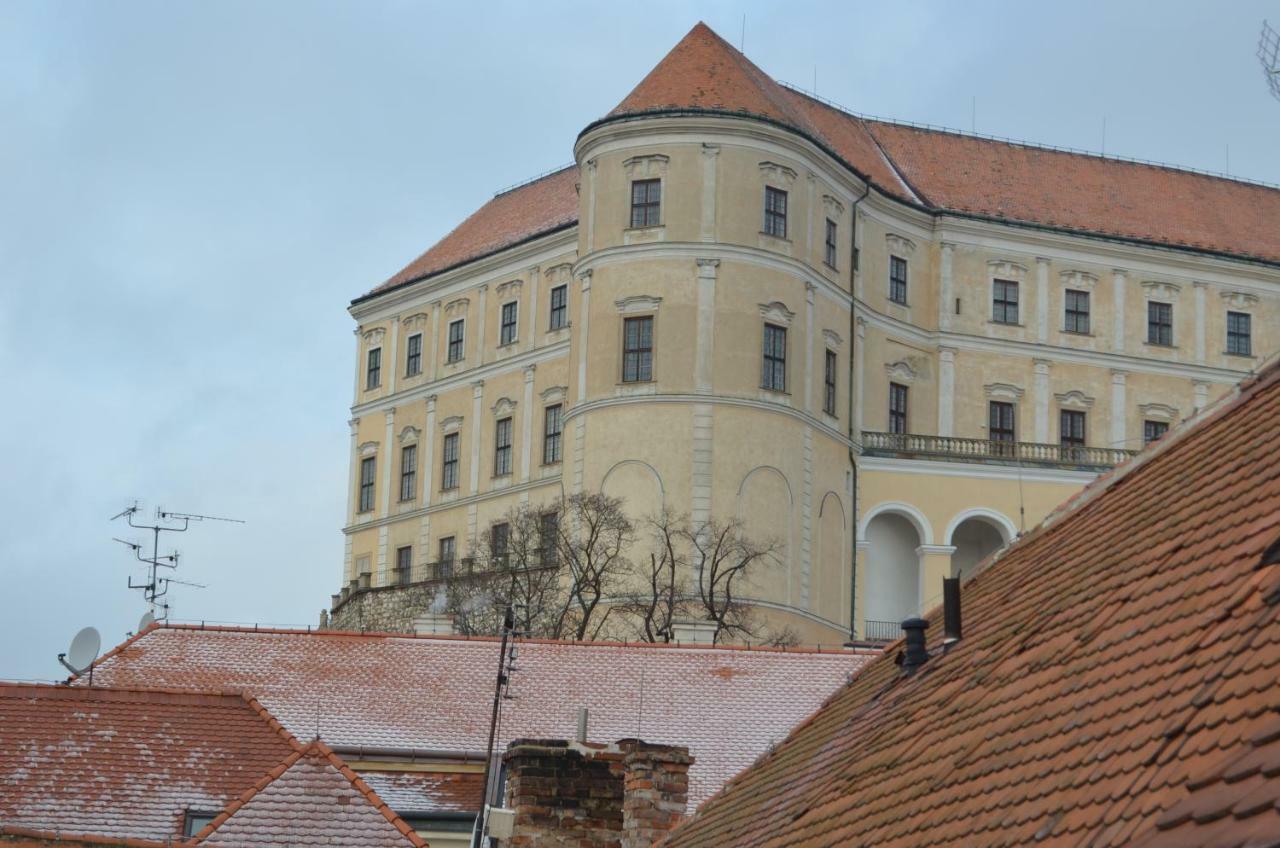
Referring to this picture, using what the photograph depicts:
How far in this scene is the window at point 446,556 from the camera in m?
69.9

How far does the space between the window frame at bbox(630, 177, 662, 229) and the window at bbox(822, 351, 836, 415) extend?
665 centimetres

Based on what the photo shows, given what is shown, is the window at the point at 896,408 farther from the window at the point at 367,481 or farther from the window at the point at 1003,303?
the window at the point at 367,481

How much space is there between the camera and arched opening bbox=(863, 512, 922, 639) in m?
64.4

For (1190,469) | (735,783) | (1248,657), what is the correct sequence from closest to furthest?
(1248,657) < (1190,469) < (735,783)

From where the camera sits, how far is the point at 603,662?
32.1 m

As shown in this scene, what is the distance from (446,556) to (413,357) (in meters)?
9.26

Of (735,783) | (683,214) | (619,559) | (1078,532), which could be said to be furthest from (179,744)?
(683,214)

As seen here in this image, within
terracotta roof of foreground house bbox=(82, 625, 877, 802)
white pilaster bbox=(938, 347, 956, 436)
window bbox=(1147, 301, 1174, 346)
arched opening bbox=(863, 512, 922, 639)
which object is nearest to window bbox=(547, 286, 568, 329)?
white pilaster bbox=(938, 347, 956, 436)

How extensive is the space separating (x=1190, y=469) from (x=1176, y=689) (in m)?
3.37

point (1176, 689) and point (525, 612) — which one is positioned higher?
point (525, 612)

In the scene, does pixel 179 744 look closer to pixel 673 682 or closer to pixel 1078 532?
pixel 673 682

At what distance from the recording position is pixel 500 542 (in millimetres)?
67875

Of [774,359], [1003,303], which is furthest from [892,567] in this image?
[1003,303]

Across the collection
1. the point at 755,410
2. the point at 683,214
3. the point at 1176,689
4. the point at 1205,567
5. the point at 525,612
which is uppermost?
the point at 683,214
